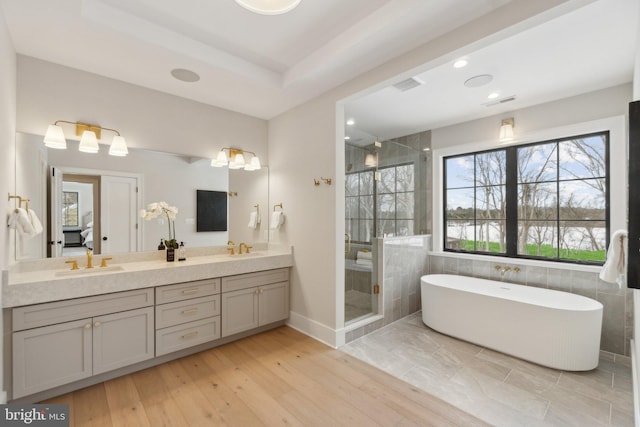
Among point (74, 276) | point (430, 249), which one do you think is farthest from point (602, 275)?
point (74, 276)

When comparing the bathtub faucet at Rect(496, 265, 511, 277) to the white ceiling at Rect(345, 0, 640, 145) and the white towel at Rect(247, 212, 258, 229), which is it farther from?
the white towel at Rect(247, 212, 258, 229)

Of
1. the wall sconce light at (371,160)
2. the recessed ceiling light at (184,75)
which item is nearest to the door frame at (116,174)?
the recessed ceiling light at (184,75)

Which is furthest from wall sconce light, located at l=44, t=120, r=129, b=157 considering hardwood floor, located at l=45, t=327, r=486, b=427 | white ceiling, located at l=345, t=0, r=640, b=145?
white ceiling, located at l=345, t=0, r=640, b=145

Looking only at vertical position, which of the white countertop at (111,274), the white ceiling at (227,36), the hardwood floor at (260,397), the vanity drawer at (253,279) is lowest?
the hardwood floor at (260,397)

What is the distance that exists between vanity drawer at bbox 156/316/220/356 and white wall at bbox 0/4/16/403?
95 centimetres

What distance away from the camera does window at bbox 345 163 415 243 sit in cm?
342

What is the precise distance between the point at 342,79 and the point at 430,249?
2809 mm

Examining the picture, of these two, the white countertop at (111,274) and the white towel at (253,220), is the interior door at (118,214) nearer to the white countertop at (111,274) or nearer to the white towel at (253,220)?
the white countertop at (111,274)

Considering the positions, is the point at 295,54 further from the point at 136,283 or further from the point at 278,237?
the point at 136,283

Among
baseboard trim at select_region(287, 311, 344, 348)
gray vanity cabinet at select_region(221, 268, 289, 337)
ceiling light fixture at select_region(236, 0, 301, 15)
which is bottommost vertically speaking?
baseboard trim at select_region(287, 311, 344, 348)

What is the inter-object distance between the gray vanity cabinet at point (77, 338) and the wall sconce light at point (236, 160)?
1.61 m

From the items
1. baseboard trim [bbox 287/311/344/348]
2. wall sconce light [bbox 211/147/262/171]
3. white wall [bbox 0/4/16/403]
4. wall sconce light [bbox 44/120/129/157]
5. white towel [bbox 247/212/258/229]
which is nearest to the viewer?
white wall [bbox 0/4/16/403]

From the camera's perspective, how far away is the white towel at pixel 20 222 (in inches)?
80.0

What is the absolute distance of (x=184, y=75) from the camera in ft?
8.61
